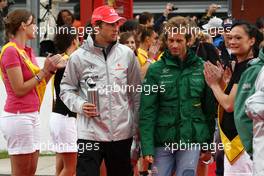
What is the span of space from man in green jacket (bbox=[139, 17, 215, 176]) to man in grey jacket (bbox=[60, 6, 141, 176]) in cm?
28

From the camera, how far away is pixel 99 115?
6508 millimetres

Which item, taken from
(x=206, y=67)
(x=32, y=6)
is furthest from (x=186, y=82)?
(x=32, y=6)

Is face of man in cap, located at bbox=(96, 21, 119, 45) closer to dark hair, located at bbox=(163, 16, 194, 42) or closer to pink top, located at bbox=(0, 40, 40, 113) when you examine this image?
dark hair, located at bbox=(163, 16, 194, 42)

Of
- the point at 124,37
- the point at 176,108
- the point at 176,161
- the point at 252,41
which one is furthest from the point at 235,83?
the point at 124,37

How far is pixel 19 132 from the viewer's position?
6.73 metres

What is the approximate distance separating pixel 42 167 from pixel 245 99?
6.67 m

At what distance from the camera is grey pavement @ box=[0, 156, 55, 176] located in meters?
10.6

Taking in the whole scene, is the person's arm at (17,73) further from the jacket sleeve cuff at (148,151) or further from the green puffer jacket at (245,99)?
the green puffer jacket at (245,99)

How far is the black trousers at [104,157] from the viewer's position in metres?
6.49

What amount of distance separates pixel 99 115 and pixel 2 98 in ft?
19.5

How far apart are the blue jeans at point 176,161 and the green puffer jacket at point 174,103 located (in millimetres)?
86

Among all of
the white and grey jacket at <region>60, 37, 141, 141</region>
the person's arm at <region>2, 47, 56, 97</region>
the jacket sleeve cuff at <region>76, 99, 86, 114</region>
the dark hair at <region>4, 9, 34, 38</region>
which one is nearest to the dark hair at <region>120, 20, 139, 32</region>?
the dark hair at <region>4, 9, 34, 38</region>

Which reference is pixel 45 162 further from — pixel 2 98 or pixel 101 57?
pixel 101 57

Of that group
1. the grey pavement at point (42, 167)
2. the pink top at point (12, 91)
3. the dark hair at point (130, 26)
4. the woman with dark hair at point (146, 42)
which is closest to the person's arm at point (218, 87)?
the pink top at point (12, 91)
